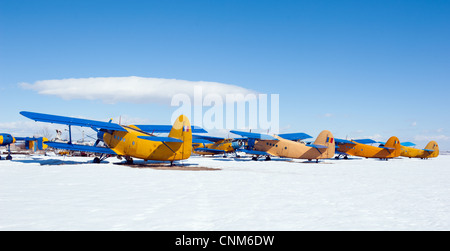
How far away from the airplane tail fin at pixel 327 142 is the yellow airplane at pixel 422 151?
901 inches

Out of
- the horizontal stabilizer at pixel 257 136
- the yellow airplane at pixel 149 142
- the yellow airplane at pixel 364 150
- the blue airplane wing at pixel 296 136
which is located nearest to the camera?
the yellow airplane at pixel 149 142

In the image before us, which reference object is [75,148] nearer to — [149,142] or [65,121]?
[65,121]

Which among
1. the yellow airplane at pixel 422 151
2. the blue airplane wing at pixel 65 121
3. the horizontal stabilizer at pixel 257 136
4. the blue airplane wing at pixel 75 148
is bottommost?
the yellow airplane at pixel 422 151

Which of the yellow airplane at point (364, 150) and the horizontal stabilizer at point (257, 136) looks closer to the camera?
the horizontal stabilizer at point (257, 136)

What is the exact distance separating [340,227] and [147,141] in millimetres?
17292

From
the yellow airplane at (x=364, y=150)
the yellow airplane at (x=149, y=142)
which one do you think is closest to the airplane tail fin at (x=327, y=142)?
the yellow airplane at (x=364, y=150)

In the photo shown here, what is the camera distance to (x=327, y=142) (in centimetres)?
3161

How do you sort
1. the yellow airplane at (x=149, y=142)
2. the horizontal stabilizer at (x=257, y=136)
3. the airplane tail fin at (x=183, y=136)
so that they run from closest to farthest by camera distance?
the yellow airplane at (x=149, y=142) < the airplane tail fin at (x=183, y=136) < the horizontal stabilizer at (x=257, y=136)

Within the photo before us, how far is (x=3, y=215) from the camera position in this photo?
620 centimetres

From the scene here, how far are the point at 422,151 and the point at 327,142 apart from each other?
29132 mm

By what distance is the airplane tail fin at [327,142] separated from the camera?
31.4 metres

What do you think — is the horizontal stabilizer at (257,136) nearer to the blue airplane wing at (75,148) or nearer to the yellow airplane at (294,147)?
the yellow airplane at (294,147)

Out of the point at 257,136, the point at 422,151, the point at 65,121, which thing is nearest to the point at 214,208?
the point at 65,121
